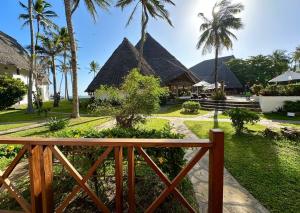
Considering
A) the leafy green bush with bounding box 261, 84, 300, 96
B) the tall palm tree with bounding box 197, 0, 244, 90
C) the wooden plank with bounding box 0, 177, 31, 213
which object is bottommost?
the wooden plank with bounding box 0, 177, 31, 213

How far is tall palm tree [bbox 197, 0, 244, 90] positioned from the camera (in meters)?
21.6

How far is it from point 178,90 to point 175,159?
26.0 meters

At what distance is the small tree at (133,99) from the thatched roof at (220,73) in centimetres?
2999

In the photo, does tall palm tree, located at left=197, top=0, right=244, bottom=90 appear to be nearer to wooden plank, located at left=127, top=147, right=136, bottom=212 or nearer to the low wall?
the low wall

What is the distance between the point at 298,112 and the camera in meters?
12.9

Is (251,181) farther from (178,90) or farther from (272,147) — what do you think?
(178,90)

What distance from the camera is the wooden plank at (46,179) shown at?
7.91 feet

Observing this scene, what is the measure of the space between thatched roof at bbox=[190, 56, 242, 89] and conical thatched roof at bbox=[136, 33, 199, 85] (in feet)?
37.1

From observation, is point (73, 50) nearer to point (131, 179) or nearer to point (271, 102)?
point (131, 179)

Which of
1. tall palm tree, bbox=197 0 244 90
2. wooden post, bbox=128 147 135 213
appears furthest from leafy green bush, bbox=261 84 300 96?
wooden post, bbox=128 147 135 213

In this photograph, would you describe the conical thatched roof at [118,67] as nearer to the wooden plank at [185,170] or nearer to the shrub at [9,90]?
the shrub at [9,90]

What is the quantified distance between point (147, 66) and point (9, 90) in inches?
508

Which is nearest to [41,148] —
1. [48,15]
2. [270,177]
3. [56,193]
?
[56,193]

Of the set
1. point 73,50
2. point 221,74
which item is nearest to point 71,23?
point 73,50
